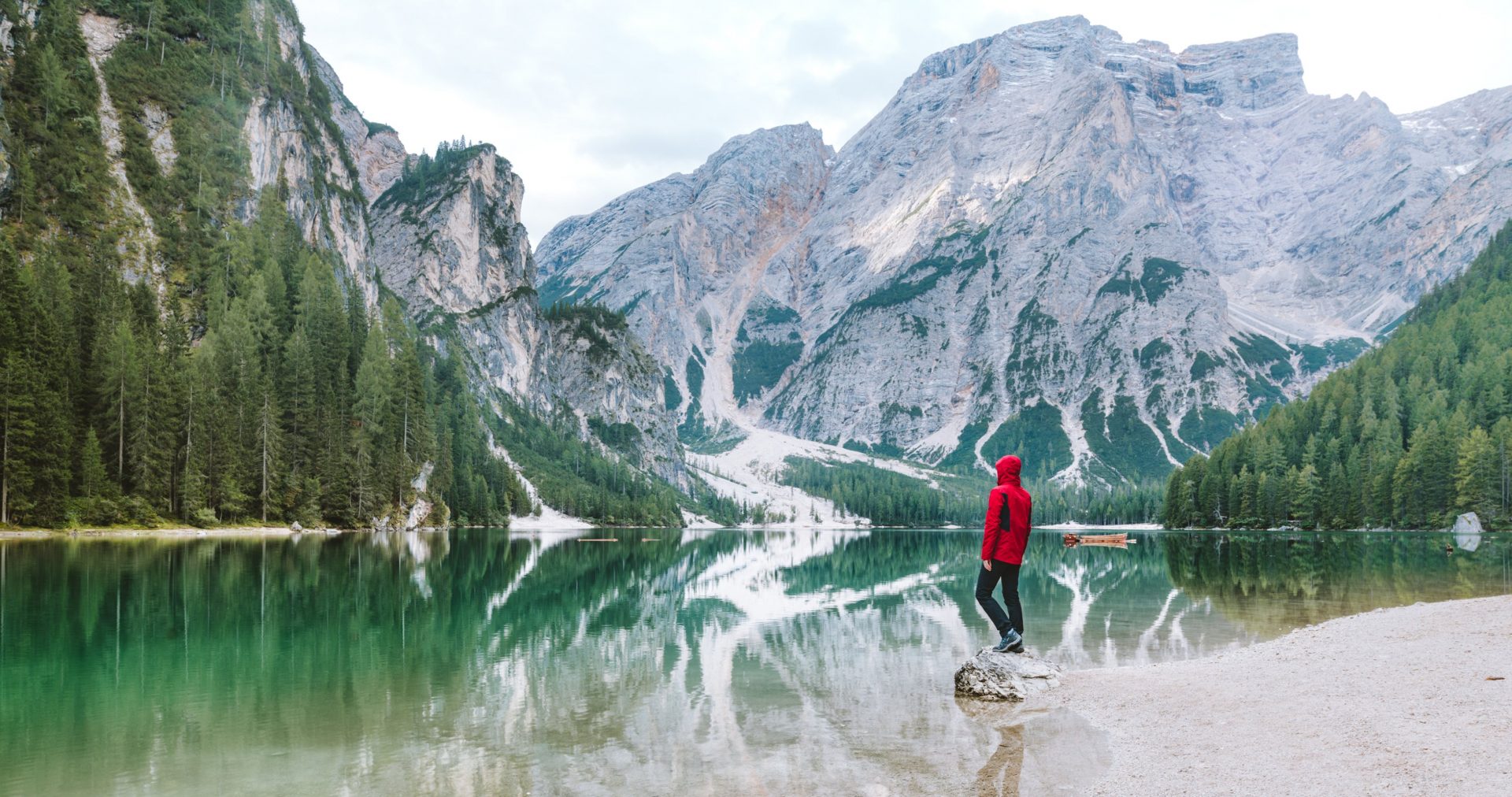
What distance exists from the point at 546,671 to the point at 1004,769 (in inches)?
473

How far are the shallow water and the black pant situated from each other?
211 cm

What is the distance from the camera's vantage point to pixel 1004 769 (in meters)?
12.9

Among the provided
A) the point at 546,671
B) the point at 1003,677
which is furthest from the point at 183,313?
the point at 1003,677

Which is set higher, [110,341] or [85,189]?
[85,189]

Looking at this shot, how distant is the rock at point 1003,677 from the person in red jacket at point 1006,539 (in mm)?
509

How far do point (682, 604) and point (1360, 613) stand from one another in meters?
25.7

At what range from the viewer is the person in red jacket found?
18453 mm

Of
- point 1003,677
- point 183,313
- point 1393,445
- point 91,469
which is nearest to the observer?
point 1003,677

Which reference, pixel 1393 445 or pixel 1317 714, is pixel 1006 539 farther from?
pixel 1393 445

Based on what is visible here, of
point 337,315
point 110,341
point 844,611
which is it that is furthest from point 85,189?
point 844,611

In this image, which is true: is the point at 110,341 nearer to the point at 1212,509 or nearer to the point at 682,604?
the point at 682,604

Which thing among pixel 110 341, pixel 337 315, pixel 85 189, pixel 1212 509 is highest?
pixel 85 189

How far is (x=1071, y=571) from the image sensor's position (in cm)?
6109

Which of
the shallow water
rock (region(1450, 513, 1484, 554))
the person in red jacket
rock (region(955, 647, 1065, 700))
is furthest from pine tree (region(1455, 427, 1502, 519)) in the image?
the person in red jacket
